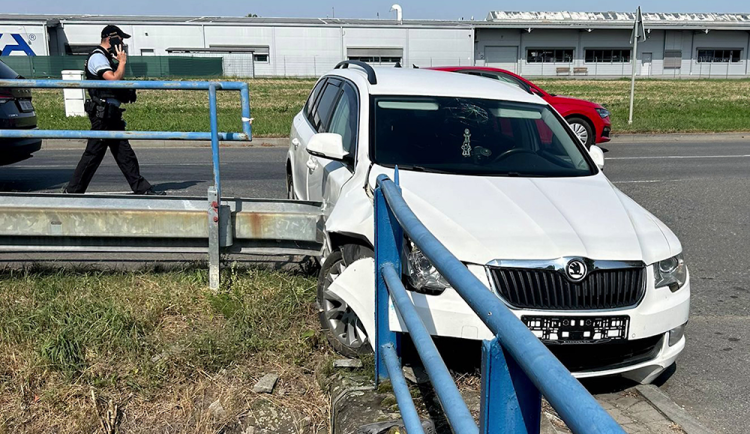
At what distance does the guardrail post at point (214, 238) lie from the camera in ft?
16.7

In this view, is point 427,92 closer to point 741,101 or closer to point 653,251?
point 653,251

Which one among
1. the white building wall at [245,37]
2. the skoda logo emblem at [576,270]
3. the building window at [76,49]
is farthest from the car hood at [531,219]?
the building window at [76,49]

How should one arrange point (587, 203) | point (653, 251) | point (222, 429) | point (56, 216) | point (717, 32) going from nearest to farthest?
point (222, 429) → point (653, 251) → point (587, 203) → point (56, 216) → point (717, 32)

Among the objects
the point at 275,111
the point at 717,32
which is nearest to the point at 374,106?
the point at 275,111

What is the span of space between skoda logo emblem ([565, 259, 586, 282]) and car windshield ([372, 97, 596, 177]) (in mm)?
1256

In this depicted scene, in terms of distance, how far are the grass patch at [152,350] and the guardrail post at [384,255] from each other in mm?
748

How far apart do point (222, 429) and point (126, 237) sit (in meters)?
2.09

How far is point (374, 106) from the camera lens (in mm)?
5207

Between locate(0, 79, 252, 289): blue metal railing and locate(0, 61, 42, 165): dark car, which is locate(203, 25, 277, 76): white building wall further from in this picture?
locate(0, 79, 252, 289): blue metal railing

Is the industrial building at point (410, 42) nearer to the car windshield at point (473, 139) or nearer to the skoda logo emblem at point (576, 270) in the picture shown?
the car windshield at point (473, 139)

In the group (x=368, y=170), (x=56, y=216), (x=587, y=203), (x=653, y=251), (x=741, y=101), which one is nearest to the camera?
(x=653, y=251)

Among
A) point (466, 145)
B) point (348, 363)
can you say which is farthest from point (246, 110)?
point (348, 363)

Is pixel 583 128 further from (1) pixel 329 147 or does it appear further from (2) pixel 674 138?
(1) pixel 329 147

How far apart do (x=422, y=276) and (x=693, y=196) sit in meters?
7.28
